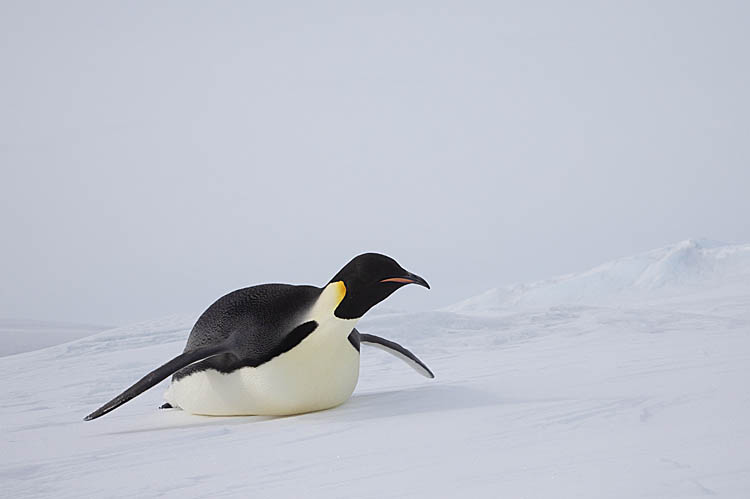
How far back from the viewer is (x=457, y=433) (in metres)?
2.43

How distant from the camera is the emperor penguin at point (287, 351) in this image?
2912 millimetres

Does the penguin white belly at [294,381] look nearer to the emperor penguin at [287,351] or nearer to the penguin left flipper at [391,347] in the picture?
the emperor penguin at [287,351]

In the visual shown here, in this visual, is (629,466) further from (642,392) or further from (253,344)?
(253,344)

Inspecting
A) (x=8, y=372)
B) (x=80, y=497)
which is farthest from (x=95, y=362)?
(x=80, y=497)

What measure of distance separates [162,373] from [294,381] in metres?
0.49

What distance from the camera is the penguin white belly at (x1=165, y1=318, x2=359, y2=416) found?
2947 millimetres

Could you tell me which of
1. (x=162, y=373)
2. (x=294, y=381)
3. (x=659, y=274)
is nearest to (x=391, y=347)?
(x=294, y=381)

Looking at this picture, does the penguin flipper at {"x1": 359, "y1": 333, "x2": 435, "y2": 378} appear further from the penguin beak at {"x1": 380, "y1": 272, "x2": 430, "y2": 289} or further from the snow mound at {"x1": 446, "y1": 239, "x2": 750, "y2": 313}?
the snow mound at {"x1": 446, "y1": 239, "x2": 750, "y2": 313}

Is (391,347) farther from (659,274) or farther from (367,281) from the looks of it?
(659,274)

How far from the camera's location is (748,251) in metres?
13.0

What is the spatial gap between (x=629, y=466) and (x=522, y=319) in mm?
4500

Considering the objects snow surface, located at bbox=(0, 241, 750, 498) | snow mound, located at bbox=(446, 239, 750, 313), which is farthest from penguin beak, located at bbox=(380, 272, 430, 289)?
snow mound, located at bbox=(446, 239, 750, 313)

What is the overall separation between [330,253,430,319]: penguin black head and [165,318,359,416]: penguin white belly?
0.07 m

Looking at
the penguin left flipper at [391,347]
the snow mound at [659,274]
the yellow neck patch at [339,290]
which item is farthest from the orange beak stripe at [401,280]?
the snow mound at [659,274]
